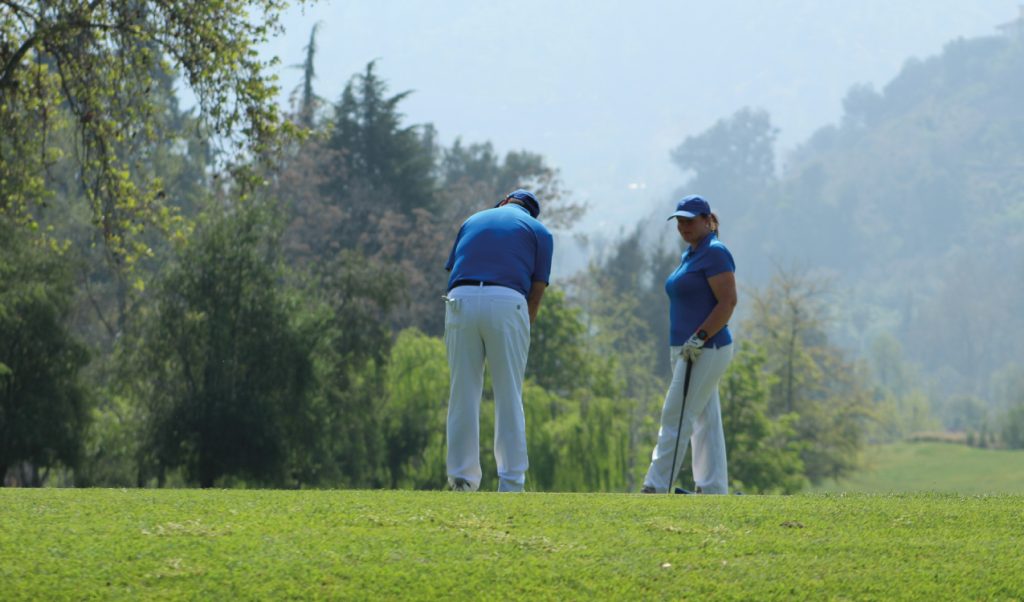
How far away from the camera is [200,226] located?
118 ft

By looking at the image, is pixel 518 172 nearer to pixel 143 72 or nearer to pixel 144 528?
pixel 143 72

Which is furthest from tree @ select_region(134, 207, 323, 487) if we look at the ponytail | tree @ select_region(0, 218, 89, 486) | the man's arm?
the man's arm

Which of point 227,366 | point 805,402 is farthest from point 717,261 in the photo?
point 805,402

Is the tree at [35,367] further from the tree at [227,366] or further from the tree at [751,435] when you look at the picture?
the tree at [751,435]

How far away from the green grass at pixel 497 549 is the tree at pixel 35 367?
21627mm

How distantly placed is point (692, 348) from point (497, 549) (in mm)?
4447

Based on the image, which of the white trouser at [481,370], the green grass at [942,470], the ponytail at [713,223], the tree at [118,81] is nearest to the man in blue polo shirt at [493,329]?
the white trouser at [481,370]

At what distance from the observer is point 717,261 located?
38.6 feet

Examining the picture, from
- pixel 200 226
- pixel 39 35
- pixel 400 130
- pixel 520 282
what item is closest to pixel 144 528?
pixel 520 282

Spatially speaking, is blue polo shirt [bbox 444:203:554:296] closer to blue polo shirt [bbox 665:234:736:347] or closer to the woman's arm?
blue polo shirt [bbox 665:234:736:347]

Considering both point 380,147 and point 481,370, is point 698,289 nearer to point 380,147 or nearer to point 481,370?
point 481,370

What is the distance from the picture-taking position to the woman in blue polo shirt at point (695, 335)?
1175cm

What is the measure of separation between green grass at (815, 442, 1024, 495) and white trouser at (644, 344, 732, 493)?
212 feet

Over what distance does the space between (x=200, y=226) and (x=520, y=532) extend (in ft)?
95.6
